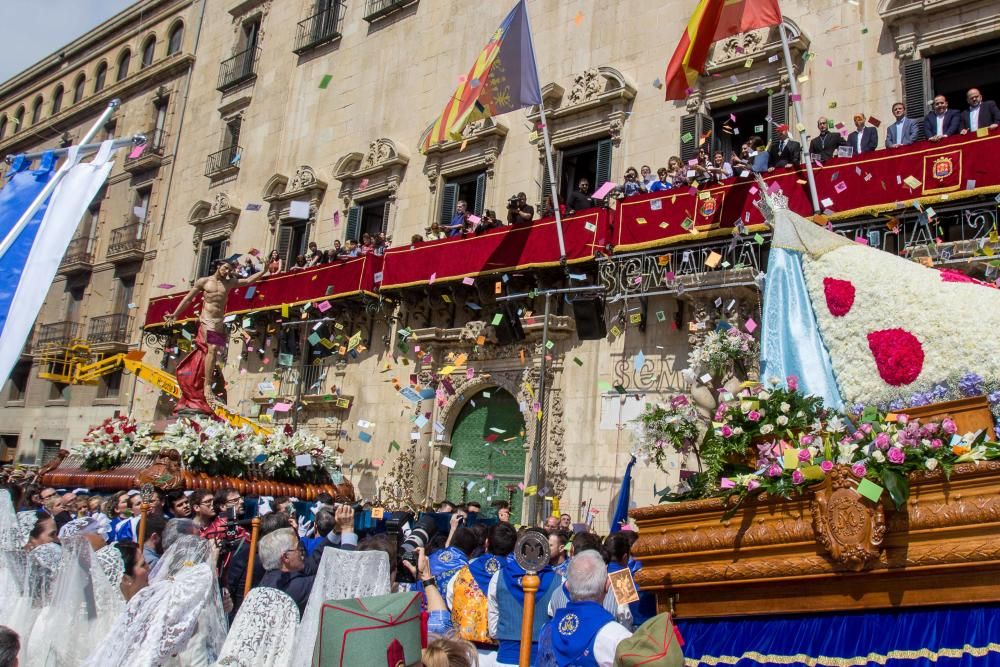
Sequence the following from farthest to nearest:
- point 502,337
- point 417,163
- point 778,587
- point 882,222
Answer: point 417,163, point 502,337, point 882,222, point 778,587

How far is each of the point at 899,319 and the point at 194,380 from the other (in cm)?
1081

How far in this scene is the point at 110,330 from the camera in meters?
25.8

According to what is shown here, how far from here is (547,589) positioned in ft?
16.8

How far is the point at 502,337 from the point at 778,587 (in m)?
10.8

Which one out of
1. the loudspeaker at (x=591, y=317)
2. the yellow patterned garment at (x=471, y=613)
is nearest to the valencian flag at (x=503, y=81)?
the loudspeaker at (x=591, y=317)

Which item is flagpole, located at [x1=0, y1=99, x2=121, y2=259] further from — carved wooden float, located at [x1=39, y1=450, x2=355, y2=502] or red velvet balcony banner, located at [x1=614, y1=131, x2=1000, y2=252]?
red velvet balcony banner, located at [x1=614, y1=131, x2=1000, y2=252]

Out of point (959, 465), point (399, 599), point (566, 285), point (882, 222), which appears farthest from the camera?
point (566, 285)

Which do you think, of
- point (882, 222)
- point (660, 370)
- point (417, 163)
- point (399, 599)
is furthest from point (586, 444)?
point (399, 599)

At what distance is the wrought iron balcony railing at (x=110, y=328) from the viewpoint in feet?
83.5

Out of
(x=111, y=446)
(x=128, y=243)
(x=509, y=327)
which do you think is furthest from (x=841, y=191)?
(x=128, y=243)

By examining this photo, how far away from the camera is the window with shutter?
1255 centimetres

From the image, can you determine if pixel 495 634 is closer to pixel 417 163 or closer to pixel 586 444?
pixel 586 444

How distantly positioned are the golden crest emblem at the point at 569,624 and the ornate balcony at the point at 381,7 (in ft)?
60.4

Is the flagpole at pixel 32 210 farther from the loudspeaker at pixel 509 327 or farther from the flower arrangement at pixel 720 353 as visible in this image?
the loudspeaker at pixel 509 327
